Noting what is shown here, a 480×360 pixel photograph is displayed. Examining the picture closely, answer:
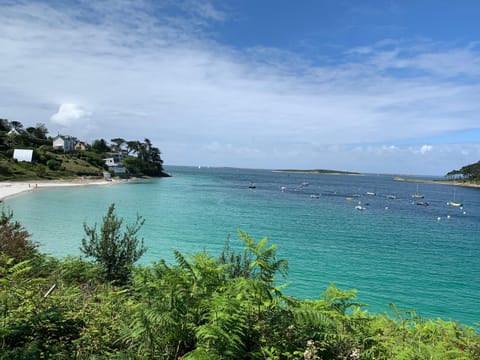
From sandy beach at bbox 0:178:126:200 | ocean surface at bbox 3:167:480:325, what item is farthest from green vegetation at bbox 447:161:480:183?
sandy beach at bbox 0:178:126:200

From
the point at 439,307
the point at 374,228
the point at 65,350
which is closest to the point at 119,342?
the point at 65,350

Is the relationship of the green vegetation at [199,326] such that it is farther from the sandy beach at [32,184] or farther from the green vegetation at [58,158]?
the green vegetation at [58,158]

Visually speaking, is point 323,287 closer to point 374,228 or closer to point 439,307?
point 439,307

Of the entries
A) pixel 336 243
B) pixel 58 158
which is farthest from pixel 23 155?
pixel 336 243

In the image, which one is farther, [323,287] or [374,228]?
[374,228]

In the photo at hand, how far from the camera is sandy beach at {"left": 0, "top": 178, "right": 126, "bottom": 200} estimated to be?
208 feet

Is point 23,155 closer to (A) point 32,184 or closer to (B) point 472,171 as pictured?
(A) point 32,184

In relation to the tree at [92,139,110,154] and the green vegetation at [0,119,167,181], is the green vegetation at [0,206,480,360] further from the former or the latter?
the tree at [92,139,110,154]

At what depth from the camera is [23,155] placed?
95.6 m

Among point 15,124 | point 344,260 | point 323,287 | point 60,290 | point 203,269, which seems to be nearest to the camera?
point 203,269

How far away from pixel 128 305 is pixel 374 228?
42.7 metres

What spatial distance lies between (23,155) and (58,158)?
40.0 feet

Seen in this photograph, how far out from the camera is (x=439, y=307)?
18.3 m

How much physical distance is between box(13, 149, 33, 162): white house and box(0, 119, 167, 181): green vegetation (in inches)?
58.6
